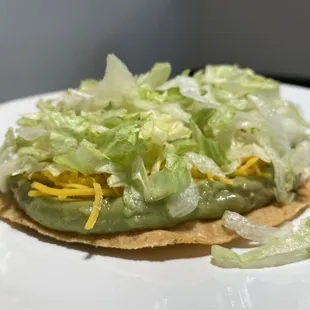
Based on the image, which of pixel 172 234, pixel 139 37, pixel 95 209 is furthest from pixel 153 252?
pixel 139 37

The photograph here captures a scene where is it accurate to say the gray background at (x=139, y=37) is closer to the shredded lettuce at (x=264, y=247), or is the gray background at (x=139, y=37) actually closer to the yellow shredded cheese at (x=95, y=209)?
the yellow shredded cheese at (x=95, y=209)

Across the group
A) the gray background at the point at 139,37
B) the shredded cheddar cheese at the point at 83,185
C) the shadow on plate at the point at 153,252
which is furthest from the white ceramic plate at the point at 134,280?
the gray background at the point at 139,37

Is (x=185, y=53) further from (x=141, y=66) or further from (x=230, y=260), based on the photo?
(x=230, y=260)

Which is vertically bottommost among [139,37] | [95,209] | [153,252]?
[139,37]

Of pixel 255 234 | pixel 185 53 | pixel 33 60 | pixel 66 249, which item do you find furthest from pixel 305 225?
pixel 185 53

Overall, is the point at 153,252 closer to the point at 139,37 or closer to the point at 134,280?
the point at 134,280

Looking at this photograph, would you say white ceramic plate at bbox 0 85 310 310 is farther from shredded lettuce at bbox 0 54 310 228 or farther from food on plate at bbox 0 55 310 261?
shredded lettuce at bbox 0 54 310 228

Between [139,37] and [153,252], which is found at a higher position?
[153,252]

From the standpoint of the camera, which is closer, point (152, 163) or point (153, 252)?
point (153, 252)

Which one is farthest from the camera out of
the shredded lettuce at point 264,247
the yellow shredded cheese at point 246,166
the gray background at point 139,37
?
the gray background at point 139,37
